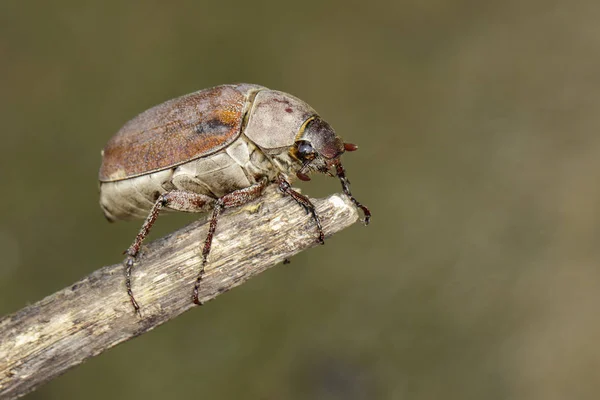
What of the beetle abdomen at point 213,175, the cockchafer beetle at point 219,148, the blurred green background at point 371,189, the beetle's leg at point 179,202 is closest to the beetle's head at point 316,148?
the cockchafer beetle at point 219,148

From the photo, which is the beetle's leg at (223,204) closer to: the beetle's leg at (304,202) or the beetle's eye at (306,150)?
the beetle's leg at (304,202)

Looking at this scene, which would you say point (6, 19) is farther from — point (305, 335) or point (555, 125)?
point (555, 125)

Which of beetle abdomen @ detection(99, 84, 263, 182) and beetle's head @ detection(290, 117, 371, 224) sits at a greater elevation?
beetle abdomen @ detection(99, 84, 263, 182)

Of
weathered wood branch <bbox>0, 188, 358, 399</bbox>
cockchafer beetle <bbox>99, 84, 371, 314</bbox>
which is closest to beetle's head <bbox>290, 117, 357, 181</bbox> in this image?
cockchafer beetle <bbox>99, 84, 371, 314</bbox>

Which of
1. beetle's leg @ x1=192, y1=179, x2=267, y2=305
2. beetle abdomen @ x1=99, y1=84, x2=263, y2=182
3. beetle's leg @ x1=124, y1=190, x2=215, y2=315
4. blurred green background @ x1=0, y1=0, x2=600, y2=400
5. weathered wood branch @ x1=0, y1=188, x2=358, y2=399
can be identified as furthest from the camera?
blurred green background @ x1=0, y1=0, x2=600, y2=400

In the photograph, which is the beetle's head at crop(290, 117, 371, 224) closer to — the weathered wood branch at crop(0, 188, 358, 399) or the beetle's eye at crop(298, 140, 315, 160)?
the beetle's eye at crop(298, 140, 315, 160)

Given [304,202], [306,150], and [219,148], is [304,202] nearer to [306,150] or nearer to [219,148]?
[306,150]
